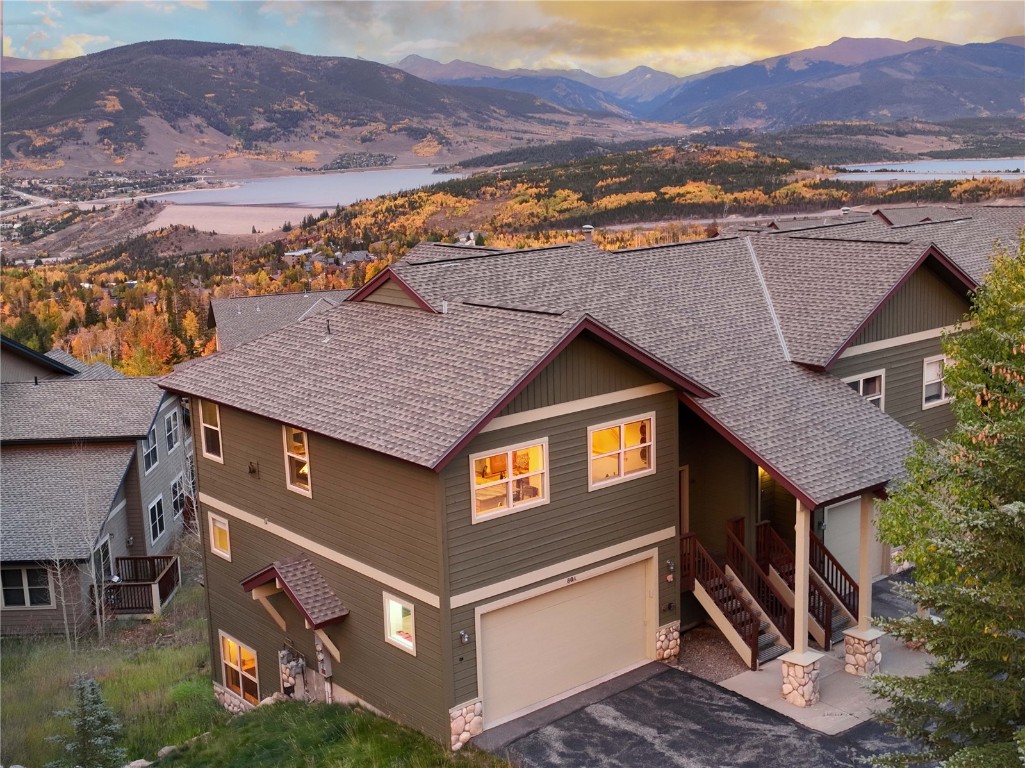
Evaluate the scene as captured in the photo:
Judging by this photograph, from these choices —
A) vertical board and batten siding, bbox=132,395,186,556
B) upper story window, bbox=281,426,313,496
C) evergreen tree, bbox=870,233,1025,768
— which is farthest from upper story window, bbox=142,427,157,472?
evergreen tree, bbox=870,233,1025,768

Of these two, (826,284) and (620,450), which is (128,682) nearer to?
(620,450)

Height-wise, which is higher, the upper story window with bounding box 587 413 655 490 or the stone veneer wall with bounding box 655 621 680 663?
the upper story window with bounding box 587 413 655 490

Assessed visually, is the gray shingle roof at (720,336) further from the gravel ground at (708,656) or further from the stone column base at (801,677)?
the gravel ground at (708,656)

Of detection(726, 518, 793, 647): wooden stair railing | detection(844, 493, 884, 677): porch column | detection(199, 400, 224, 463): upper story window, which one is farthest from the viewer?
detection(199, 400, 224, 463): upper story window

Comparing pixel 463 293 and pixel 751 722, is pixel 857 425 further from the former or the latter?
pixel 463 293

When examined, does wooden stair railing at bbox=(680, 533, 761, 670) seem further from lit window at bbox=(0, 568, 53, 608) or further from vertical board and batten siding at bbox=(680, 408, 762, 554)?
lit window at bbox=(0, 568, 53, 608)

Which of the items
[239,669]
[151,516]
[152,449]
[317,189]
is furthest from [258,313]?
[317,189]
